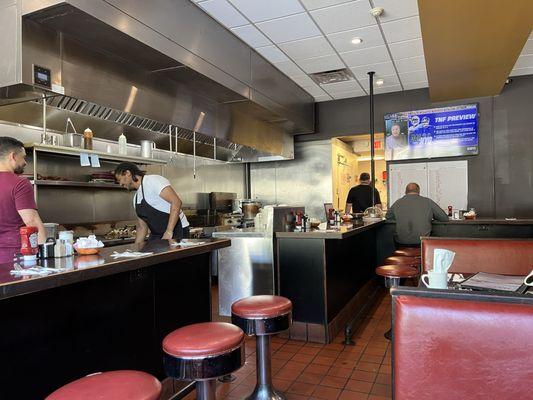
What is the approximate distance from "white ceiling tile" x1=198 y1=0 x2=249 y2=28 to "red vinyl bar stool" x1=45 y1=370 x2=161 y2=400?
342 cm

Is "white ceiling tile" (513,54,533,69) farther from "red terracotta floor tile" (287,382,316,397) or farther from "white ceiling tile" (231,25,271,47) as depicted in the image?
"red terracotta floor tile" (287,382,316,397)

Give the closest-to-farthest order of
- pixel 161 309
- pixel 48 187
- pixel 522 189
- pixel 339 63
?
1. pixel 161 309
2. pixel 48 187
3. pixel 339 63
4. pixel 522 189

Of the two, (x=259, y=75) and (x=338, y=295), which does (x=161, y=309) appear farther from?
(x=259, y=75)

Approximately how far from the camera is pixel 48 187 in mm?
4832

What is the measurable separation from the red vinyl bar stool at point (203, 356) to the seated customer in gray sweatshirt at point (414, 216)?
3725 mm

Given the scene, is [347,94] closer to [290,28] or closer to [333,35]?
[333,35]

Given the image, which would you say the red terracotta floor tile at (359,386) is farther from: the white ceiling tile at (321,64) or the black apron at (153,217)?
the white ceiling tile at (321,64)

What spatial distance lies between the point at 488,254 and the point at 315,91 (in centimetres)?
454

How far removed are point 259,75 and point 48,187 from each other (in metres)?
2.92

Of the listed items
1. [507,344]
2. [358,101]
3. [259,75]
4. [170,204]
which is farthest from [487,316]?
[358,101]

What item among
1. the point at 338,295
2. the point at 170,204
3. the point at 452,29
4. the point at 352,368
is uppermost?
the point at 452,29

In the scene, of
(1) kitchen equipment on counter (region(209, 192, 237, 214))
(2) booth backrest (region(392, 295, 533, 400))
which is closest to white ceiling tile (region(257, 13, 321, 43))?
(1) kitchen equipment on counter (region(209, 192, 237, 214))

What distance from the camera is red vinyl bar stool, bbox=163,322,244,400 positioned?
1.71 m

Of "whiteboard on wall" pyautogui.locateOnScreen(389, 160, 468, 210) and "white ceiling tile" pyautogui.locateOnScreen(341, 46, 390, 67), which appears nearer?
"white ceiling tile" pyautogui.locateOnScreen(341, 46, 390, 67)
